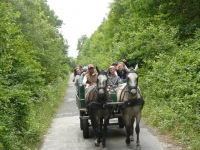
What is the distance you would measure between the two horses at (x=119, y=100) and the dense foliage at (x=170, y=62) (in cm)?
130

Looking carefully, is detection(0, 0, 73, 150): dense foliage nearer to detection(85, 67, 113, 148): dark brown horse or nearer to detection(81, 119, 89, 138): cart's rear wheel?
detection(81, 119, 89, 138): cart's rear wheel

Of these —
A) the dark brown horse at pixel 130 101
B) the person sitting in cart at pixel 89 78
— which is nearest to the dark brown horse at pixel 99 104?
the dark brown horse at pixel 130 101

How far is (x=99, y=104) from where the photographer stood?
8.09m

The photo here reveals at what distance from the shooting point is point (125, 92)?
8023 mm

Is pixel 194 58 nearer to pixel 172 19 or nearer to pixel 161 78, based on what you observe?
pixel 161 78

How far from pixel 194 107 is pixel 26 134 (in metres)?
4.99

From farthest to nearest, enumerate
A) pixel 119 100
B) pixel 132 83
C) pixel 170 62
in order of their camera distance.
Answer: pixel 170 62 < pixel 119 100 < pixel 132 83

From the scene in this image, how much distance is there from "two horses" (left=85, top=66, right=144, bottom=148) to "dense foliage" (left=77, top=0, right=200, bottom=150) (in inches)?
51.0

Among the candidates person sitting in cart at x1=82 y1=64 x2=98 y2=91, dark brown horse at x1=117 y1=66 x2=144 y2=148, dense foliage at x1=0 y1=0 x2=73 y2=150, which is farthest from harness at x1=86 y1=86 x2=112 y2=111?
dense foliage at x1=0 y1=0 x2=73 y2=150

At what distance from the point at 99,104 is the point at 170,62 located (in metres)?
5.98

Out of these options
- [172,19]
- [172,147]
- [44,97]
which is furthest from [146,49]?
[172,147]

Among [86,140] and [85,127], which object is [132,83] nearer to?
[85,127]

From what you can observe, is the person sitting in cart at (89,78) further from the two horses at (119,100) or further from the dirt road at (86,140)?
the dirt road at (86,140)

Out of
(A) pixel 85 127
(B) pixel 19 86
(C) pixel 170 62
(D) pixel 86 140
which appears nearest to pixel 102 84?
(A) pixel 85 127
